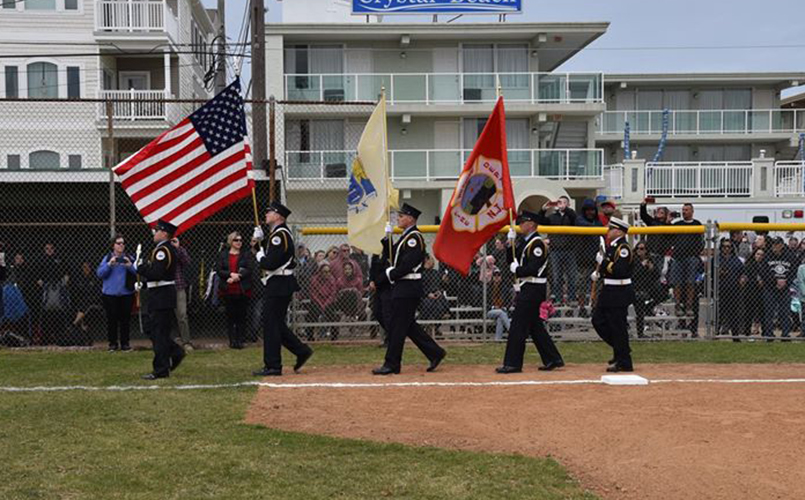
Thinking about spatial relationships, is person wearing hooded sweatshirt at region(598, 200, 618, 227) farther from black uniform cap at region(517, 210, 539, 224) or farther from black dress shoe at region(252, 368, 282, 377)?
black dress shoe at region(252, 368, 282, 377)

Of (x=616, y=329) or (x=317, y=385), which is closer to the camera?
(x=317, y=385)

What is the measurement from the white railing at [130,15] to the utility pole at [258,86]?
44.7ft

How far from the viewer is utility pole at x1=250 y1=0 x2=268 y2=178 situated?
1828 cm

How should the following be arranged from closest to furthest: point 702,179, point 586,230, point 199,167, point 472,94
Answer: point 199,167, point 586,230, point 702,179, point 472,94

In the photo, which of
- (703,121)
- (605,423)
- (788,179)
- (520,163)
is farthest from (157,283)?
(703,121)

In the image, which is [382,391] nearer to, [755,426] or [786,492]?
[755,426]

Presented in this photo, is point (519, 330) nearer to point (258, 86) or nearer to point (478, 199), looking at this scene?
point (478, 199)

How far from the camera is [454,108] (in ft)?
112

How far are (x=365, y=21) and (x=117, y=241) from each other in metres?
22.3

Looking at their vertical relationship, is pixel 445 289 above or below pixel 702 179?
below

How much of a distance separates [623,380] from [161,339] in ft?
17.8

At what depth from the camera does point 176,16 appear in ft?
119

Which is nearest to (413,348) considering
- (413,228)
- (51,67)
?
(413,228)

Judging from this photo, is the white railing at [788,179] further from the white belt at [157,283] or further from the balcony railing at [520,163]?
the white belt at [157,283]
